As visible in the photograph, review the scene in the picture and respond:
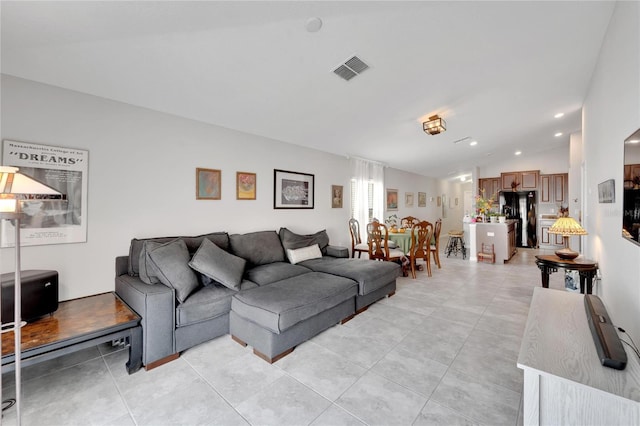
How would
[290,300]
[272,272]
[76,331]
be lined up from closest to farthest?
[76,331] < [290,300] < [272,272]

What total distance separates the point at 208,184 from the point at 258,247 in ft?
3.48

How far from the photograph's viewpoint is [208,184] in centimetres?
347

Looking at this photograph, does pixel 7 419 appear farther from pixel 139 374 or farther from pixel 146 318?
pixel 146 318

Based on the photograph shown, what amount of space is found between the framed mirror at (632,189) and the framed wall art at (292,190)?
3.74 meters

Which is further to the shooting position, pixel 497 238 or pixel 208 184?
pixel 497 238

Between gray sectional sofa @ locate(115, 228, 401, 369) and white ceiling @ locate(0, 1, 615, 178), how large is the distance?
62.0 inches

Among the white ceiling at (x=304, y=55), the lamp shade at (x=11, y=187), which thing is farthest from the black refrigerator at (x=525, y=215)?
the lamp shade at (x=11, y=187)

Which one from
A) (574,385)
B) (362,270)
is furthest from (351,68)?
(574,385)

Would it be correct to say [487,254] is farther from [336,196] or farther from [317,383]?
[317,383]

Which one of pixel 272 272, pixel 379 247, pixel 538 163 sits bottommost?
pixel 272 272

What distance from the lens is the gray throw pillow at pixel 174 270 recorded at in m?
2.29

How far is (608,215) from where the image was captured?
88.3 inches

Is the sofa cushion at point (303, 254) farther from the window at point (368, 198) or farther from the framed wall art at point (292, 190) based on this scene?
the window at point (368, 198)

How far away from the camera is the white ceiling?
1.84m
